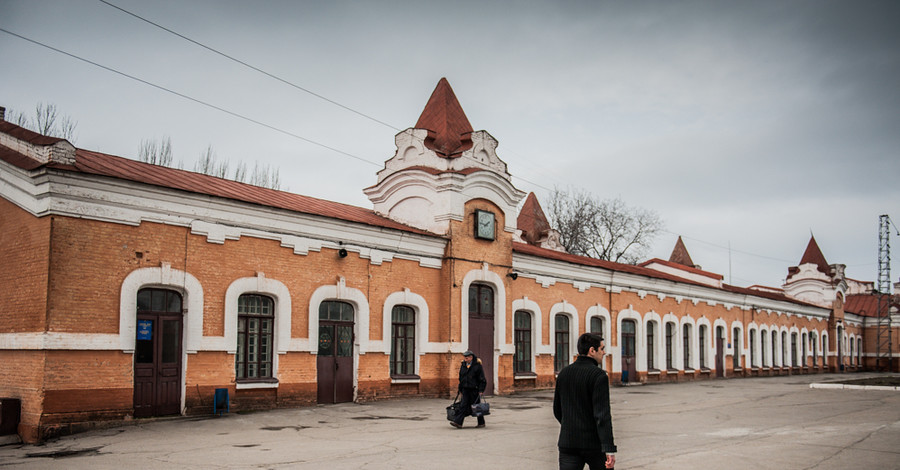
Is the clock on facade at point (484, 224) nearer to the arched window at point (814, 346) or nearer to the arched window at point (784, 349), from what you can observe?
the arched window at point (784, 349)

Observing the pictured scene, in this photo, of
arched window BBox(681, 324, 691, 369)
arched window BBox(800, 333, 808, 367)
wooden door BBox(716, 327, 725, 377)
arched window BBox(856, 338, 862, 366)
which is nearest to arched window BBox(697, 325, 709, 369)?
arched window BBox(681, 324, 691, 369)

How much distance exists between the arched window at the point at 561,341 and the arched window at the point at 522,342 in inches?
65.3

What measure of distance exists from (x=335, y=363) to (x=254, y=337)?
7.94 ft

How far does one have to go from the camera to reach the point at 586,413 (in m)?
6.46

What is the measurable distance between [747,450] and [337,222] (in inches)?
423

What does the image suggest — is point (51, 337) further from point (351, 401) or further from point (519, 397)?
point (519, 397)

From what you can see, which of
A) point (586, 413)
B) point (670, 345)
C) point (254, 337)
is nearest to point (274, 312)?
point (254, 337)

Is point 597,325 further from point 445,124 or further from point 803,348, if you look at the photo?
point 803,348

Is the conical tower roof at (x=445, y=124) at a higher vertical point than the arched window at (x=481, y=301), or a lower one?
higher

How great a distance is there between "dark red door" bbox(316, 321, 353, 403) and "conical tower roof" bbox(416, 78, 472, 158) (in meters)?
6.23

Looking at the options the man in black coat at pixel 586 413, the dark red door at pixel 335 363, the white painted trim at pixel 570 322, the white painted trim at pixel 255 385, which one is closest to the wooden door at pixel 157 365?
the white painted trim at pixel 255 385

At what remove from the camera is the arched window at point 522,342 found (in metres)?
24.3

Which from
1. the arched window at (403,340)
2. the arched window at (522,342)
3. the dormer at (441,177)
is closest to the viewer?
the arched window at (403,340)

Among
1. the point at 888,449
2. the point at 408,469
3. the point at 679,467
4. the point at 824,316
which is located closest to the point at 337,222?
the point at 408,469
